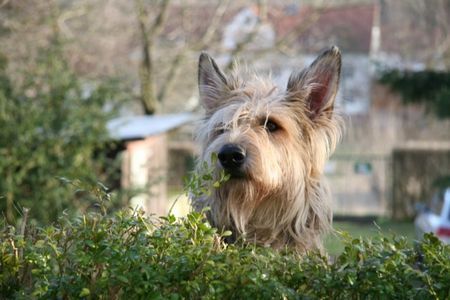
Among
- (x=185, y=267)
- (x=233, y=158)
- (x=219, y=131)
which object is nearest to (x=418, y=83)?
(x=219, y=131)

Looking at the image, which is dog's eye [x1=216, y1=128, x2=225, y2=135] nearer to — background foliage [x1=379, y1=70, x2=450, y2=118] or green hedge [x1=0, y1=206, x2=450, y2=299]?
green hedge [x1=0, y1=206, x2=450, y2=299]

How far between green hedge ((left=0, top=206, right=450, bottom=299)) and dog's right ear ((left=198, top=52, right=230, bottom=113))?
2312 millimetres

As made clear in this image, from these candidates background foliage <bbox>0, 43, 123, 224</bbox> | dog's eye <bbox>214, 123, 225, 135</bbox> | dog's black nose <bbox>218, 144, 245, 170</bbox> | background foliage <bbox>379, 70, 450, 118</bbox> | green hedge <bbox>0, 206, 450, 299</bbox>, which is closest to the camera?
green hedge <bbox>0, 206, 450, 299</bbox>

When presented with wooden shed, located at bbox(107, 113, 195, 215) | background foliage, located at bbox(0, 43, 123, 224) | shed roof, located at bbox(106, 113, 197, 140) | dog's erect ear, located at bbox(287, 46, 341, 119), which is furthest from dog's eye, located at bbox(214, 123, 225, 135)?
shed roof, located at bbox(106, 113, 197, 140)

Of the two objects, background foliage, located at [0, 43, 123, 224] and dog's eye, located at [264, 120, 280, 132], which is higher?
dog's eye, located at [264, 120, 280, 132]

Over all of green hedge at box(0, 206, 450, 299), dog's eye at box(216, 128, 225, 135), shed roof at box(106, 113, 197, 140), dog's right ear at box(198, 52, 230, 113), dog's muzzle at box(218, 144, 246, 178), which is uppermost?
dog's right ear at box(198, 52, 230, 113)

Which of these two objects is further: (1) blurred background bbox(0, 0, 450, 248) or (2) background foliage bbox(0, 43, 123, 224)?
(1) blurred background bbox(0, 0, 450, 248)

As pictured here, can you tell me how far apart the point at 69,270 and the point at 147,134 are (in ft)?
39.6

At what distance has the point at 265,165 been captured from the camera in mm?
5352

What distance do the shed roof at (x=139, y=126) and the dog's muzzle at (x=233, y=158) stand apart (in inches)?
310

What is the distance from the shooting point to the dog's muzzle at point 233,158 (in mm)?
5246

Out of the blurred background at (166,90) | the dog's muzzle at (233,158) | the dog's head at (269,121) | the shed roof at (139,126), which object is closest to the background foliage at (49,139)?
the blurred background at (166,90)

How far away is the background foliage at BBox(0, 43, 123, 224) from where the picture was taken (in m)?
11.7

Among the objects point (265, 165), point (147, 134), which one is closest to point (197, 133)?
point (265, 165)
